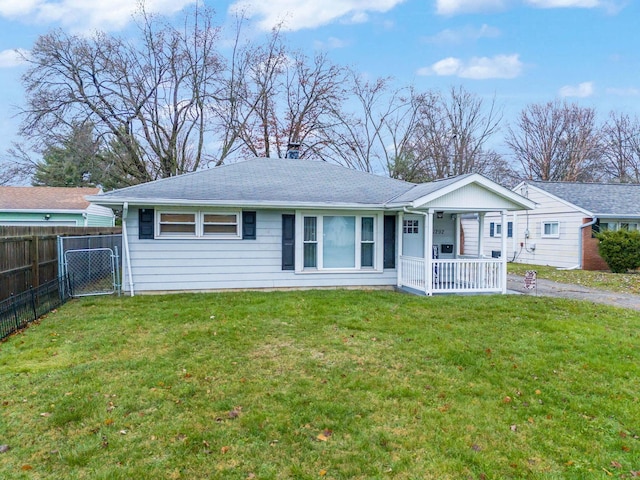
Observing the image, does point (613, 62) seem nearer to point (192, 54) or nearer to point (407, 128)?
point (407, 128)

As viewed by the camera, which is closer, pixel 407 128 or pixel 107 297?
pixel 107 297

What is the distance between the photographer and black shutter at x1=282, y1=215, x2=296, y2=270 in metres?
10.1

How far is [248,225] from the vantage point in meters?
9.89

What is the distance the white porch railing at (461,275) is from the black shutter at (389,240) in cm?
59

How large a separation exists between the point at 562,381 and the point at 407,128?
Answer: 25.4 meters

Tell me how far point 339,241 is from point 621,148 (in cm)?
3244

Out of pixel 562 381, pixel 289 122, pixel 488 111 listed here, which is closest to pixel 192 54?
pixel 289 122

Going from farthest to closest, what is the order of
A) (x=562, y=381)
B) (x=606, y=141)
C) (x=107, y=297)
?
(x=606, y=141), (x=107, y=297), (x=562, y=381)

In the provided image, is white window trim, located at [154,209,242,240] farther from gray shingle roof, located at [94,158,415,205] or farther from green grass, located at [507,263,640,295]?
green grass, located at [507,263,640,295]

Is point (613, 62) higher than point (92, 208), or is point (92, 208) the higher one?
point (613, 62)

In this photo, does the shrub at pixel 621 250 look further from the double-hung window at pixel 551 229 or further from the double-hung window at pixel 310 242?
the double-hung window at pixel 310 242

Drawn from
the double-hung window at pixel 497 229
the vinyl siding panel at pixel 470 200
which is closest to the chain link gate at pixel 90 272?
the vinyl siding panel at pixel 470 200

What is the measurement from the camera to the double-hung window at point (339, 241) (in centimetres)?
1024

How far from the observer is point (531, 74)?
2153 centimetres
